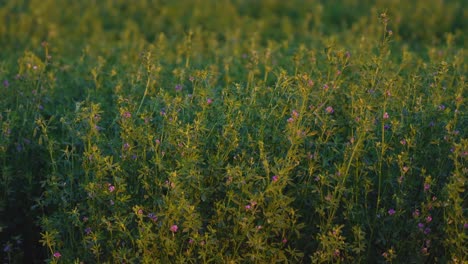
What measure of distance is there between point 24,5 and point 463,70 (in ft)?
20.4

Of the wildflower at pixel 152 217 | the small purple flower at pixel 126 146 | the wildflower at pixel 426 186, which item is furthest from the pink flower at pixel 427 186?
the small purple flower at pixel 126 146

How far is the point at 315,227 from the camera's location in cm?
404

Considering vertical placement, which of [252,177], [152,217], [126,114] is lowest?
[152,217]

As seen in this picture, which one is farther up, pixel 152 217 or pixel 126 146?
pixel 126 146

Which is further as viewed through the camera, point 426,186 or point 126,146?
point 126,146

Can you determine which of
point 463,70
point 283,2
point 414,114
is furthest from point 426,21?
point 414,114

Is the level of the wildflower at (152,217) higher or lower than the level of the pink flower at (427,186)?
lower

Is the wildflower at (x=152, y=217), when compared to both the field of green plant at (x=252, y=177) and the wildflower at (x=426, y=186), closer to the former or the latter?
the field of green plant at (x=252, y=177)

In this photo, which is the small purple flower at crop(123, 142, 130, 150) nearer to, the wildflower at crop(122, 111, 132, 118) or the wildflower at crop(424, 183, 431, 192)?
the wildflower at crop(122, 111, 132, 118)

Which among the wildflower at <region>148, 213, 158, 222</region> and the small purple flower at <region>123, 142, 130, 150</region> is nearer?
the wildflower at <region>148, 213, 158, 222</region>

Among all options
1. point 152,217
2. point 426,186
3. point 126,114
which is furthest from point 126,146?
point 426,186

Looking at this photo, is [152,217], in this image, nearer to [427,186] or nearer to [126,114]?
[126,114]

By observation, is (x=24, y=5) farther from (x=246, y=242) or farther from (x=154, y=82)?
(x=246, y=242)

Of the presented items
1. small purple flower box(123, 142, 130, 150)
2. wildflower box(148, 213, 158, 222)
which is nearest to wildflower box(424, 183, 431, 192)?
wildflower box(148, 213, 158, 222)
